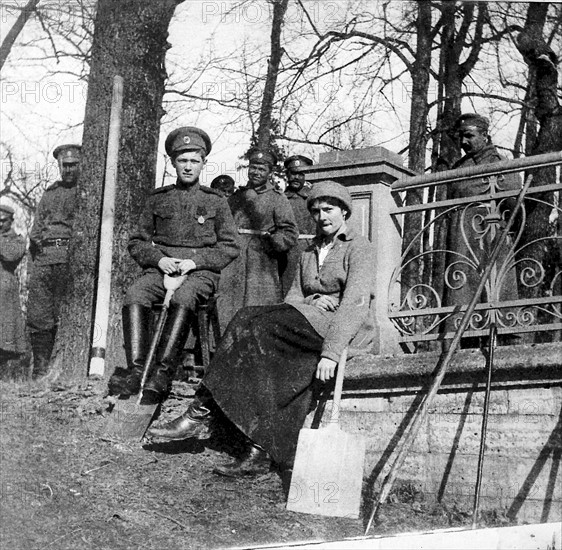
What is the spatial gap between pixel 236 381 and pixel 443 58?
364 inches

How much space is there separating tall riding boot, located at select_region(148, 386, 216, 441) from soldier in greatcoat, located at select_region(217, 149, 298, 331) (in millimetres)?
2853

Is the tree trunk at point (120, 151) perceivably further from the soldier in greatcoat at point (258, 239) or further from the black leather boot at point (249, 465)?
the black leather boot at point (249, 465)

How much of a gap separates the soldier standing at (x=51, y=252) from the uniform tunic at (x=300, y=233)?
6.62 ft

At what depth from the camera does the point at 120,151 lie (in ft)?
22.0

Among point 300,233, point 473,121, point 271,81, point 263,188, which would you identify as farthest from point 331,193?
point 271,81

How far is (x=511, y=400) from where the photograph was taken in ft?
15.0

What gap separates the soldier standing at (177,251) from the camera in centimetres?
523

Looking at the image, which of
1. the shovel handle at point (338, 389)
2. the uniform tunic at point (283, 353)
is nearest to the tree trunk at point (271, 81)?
the uniform tunic at point (283, 353)

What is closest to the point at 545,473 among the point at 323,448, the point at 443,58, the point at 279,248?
the point at 323,448

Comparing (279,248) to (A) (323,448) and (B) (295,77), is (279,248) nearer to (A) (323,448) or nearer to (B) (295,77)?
(A) (323,448)

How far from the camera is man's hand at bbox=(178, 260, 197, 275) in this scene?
5426mm

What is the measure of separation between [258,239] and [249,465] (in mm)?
3631

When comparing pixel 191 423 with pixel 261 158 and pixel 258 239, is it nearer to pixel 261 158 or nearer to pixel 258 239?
pixel 258 239

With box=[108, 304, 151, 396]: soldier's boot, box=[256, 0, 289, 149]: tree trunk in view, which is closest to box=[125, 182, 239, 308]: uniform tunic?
box=[108, 304, 151, 396]: soldier's boot
